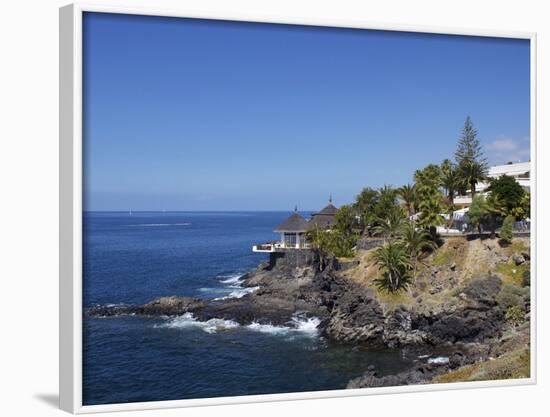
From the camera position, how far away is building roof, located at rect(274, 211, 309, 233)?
1098 centimetres

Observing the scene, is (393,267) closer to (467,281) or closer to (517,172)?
(467,281)

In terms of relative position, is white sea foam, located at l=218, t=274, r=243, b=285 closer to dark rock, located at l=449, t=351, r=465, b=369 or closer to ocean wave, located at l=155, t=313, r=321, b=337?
ocean wave, located at l=155, t=313, r=321, b=337

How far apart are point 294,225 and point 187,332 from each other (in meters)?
2.42

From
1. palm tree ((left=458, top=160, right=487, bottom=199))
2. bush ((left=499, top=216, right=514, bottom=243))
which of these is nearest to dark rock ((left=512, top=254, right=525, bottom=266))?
bush ((left=499, top=216, right=514, bottom=243))

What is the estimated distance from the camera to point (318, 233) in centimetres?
1152

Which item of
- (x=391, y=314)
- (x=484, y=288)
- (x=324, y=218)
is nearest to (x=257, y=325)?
(x=324, y=218)

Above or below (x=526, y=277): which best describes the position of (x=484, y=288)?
below

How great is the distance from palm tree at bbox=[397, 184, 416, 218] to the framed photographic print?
3 cm

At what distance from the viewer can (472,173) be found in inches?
448

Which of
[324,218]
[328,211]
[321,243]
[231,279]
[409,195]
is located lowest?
[231,279]

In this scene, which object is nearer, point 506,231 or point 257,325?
Result: point 257,325

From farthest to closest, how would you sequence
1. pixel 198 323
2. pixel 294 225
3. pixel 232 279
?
pixel 294 225 < pixel 232 279 < pixel 198 323

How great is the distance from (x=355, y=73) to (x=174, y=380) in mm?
4998

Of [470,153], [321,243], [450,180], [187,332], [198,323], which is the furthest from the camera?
[321,243]
